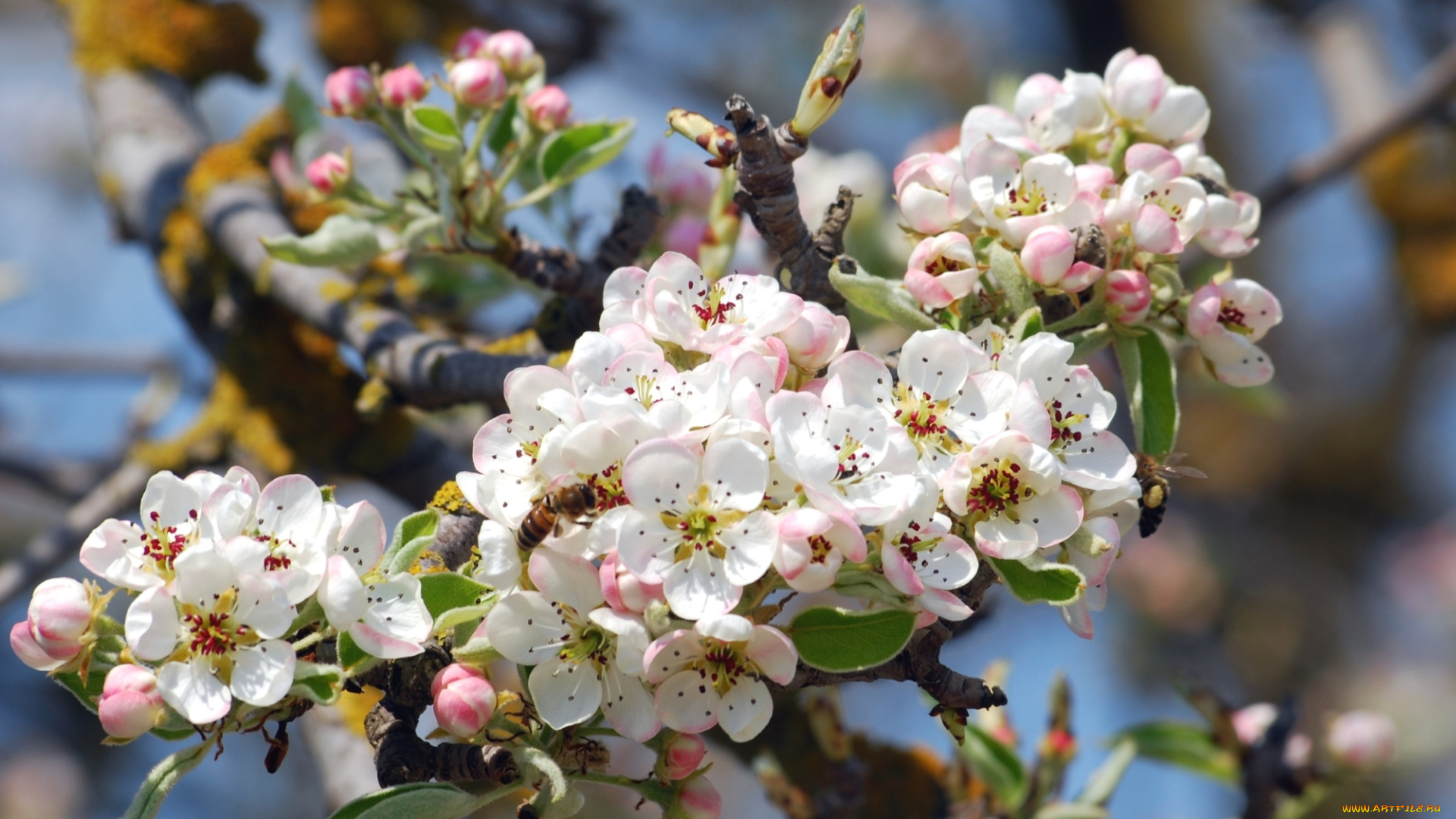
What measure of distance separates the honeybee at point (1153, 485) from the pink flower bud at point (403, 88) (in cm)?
130

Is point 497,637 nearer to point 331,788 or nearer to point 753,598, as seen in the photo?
point 753,598

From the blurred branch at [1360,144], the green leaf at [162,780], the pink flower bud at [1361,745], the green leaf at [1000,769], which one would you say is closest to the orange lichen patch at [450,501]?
the green leaf at [162,780]

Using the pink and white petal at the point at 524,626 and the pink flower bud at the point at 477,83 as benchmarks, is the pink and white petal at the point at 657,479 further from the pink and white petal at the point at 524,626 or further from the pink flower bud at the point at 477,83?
the pink flower bud at the point at 477,83

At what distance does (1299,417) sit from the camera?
6.09 metres

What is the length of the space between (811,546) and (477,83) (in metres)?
1.14

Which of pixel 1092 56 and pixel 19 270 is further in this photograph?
pixel 1092 56

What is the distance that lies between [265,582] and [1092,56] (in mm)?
5531

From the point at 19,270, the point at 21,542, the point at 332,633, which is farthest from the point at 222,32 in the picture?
the point at 21,542

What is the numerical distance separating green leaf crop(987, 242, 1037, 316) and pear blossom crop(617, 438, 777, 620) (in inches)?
19.1

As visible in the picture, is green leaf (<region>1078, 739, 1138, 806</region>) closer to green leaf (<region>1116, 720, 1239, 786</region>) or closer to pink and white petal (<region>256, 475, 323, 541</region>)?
green leaf (<region>1116, 720, 1239, 786</region>)

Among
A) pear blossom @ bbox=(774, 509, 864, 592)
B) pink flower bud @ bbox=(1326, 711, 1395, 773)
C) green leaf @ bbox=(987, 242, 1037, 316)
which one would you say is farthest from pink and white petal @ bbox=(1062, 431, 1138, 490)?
pink flower bud @ bbox=(1326, 711, 1395, 773)

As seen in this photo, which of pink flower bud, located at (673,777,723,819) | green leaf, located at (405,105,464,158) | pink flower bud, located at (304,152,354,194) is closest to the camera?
pink flower bud, located at (673,777,723,819)

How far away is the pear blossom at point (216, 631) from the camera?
1.12m

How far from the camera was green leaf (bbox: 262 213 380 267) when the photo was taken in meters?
1.95
